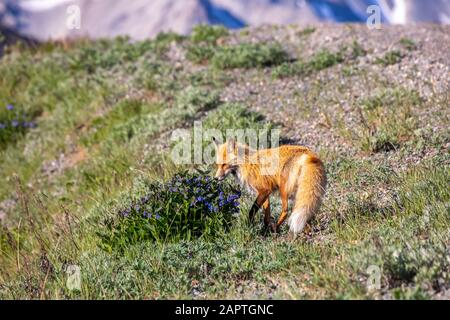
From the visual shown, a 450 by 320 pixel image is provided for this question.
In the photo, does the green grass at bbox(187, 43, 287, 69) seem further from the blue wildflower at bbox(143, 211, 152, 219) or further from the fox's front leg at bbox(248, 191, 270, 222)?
the blue wildflower at bbox(143, 211, 152, 219)

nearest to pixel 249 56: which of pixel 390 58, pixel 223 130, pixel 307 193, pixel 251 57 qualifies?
pixel 251 57

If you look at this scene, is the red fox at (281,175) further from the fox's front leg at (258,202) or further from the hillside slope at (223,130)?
the hillside slope at (223,130)

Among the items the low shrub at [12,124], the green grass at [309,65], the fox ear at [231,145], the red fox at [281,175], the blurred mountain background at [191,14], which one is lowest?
the red fox at [281,175]

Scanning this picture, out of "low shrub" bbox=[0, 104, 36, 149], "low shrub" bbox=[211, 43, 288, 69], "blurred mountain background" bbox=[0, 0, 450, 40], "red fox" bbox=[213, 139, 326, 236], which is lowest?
"red fox" bbox=[213, 139, 326, 236]

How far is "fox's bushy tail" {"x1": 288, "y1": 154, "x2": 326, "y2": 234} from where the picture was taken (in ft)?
19.6

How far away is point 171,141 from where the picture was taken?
10.4 m

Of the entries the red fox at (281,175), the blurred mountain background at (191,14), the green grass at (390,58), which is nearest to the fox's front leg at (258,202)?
the red fox at (281,175)

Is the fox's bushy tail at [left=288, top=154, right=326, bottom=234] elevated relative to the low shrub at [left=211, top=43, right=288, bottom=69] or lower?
lower

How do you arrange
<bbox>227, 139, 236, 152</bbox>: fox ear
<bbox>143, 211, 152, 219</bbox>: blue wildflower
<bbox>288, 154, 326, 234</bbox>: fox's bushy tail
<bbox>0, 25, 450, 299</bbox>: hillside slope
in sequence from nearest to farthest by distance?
1. <bbox>0, 25, 450, 299</bbox>: hillside slope
2. <bbox>288, 154, 326, 234</bbox>: fox's bushy tail
3. <bbox>143, 211, 152, 219</bbox>: blue wildflower
4. <bbox>227, 139, 236, 152</bbox>: fox ear

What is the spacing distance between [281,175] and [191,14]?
57.7 feet

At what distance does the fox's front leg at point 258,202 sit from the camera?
6617mm

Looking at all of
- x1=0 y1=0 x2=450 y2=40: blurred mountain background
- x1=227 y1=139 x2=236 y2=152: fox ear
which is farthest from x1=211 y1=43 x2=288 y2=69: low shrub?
x1=0 y1=0 x2=450 y2=40: blurred mountain background

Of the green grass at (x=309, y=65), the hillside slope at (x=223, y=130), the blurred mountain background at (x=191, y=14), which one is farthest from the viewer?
the blurred mountain background at (x=191, y=14)

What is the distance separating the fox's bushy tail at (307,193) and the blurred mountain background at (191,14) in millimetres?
16165
